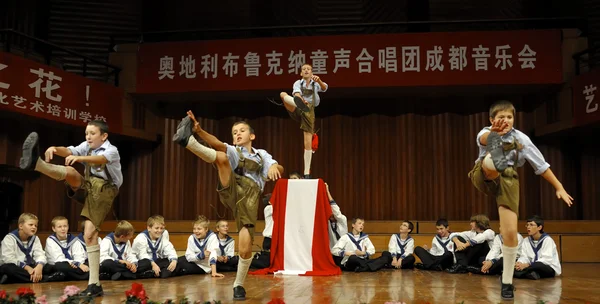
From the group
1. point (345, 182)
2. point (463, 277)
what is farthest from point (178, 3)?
point (463, 277)

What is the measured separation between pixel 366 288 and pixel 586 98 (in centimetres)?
472

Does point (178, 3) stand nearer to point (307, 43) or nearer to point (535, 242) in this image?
point (307, 43)

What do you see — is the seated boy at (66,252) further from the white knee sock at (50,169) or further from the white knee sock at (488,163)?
the white knee sock at (488,163)

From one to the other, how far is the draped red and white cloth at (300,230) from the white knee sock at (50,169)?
8.44 feet

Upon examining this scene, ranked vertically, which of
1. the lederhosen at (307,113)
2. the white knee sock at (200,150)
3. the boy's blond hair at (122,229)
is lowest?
the boy's blond hair at (122,229)

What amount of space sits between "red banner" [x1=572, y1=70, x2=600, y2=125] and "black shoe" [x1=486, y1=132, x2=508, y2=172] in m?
4.49

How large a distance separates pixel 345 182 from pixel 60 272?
482cm

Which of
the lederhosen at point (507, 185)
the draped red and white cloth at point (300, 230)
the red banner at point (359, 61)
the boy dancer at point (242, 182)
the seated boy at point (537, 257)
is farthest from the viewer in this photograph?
the red banner at point (359, 61)

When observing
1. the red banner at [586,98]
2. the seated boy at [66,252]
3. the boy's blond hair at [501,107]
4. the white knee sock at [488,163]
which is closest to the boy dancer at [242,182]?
the white knee sock at [488,163]

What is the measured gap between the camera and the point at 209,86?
333 inches

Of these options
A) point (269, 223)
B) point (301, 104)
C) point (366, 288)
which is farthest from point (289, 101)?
point (366, 288)

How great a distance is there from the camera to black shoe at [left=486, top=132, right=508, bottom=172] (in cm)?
334

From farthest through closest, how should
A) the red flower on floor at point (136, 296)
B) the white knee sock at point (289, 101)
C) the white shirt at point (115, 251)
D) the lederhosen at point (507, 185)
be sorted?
the white knee sock at point (289, 101)
the white shirt at point (115, 251)
the lederhosen at point (507, 185)
the red flower on floor at point (136, 296)

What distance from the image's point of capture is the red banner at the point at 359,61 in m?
7.98
